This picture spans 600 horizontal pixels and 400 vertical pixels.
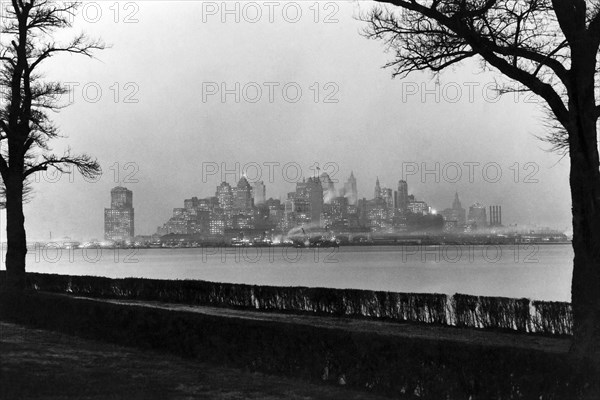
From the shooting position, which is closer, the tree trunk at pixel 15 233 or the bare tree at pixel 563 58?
the bare tree at pixel 563 58

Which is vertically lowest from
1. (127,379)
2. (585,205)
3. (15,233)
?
(127,379)

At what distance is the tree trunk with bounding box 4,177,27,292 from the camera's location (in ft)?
93.1

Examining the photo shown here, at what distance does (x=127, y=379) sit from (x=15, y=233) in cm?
1785

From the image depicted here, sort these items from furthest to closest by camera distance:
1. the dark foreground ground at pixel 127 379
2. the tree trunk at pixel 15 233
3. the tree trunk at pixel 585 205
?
the tree trunk at pixel 15 233
the tree trunk at pixel 585 205
the dark foreground ground at pixel 127 379

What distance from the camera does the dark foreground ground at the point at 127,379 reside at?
11.7 meters

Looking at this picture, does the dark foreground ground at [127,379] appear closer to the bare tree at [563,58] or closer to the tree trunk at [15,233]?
the bare tree at [563,58]

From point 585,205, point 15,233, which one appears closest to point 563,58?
point 585,205

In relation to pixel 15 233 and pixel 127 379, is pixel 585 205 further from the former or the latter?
pixel 15 233

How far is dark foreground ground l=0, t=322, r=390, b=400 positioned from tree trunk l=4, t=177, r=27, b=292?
42.7ft

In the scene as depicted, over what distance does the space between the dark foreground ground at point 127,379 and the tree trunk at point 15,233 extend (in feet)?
42.7

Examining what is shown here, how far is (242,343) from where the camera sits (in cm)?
1411

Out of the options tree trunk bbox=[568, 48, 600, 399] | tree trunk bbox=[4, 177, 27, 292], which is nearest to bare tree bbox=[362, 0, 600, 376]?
tree trunk bbox=[568, 48, 600, 399]

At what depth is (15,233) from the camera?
→ 2867 cm

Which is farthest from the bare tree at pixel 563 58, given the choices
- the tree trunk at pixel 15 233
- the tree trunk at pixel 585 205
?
the tree trunk at pixel 15 233
